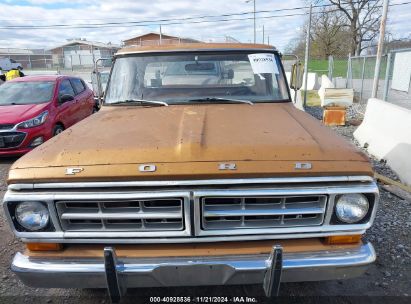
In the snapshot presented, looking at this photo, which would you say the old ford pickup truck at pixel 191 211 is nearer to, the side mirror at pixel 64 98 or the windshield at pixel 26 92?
the side mirror at pixel 64 98

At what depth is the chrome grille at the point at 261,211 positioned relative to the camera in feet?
7.27

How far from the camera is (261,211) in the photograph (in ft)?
7.30

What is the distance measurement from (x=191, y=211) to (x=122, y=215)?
44 centimetres

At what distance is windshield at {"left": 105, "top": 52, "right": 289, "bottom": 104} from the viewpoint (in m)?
3.71

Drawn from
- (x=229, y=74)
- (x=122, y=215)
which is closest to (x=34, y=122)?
(x=229, y=74)

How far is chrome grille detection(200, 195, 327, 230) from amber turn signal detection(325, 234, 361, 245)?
18 cm

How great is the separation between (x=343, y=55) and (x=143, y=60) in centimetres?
5110

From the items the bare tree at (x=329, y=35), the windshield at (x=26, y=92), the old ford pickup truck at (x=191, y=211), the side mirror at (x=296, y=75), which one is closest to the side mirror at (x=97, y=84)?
the old ford pickup truck at (x=191, y=211)

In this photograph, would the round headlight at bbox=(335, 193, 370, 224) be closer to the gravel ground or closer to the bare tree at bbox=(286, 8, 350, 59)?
the gravel ground

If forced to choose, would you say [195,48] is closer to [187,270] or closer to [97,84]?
[97,84]

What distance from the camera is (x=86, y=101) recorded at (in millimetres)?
9461

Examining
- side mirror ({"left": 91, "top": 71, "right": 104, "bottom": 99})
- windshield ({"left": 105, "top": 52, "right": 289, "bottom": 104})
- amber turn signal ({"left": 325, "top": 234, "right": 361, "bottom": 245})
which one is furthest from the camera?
side mirror ({"left": 91, "top": 71, "right": 104, "bottom": 99})

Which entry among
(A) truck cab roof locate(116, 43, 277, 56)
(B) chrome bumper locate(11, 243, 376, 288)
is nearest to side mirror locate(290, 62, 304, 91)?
(A) truck cab roof locate(116, 43, 277, 56)

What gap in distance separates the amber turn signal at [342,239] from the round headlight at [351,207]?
132mm
